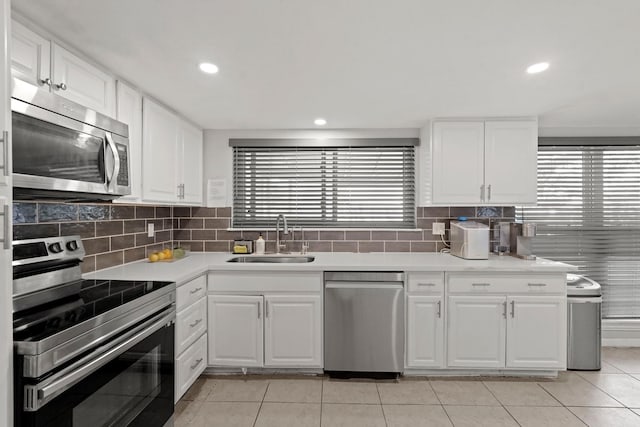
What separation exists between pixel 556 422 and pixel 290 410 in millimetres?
1687

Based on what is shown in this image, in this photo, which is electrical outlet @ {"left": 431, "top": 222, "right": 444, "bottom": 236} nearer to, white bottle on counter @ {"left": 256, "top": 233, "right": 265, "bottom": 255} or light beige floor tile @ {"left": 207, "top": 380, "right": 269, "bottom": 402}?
white bottle on counter @ {"left": 256, "top": 233, "right": 265, "bottom": 255}

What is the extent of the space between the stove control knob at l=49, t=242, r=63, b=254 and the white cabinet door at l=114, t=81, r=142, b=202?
16.0 inches

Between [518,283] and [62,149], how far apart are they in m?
2.99

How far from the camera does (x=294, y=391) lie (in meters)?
2.54

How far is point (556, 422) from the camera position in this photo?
219cm

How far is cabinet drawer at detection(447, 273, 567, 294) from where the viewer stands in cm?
268

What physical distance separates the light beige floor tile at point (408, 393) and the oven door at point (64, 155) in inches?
85.4

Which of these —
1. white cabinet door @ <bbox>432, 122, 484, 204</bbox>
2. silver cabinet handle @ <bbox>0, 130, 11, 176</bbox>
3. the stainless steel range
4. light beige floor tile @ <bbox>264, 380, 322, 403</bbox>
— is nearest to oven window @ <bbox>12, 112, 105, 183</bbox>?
silver cabinet handle @ <bbox>0, 130, 11, 176</bbox>

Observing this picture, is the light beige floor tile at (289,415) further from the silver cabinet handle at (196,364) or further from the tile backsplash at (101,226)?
the tile backsplash at (101,226)

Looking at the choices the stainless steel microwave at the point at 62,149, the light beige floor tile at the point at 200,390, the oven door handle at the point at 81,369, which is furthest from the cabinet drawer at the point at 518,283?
the stainless steel microwave at the point at 62,149

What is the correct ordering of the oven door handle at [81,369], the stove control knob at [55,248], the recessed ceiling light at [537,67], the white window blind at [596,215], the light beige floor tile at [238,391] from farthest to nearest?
the white window blind at [596,215] → the light beige floor tile at [238,391] → the recessed ceiling light at [537,67] → the stove control knob at [55,248] → the oven door handle at [81,369]

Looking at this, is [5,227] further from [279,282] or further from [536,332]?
[536,332]

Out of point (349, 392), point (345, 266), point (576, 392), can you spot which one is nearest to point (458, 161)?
point (345, 266)

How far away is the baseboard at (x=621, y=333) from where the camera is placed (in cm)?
338
